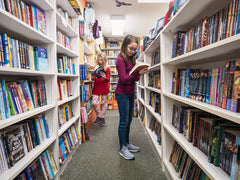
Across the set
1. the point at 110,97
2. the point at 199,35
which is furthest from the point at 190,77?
the point at 110,97

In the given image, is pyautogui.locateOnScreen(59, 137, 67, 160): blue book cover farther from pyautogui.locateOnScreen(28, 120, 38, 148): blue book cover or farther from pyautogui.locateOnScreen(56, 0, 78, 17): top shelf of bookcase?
pyautogui.locateOnScreen(56, 0, 78, 17): top shelf of bookcase

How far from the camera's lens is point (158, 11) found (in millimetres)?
2988

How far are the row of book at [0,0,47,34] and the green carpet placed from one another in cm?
141

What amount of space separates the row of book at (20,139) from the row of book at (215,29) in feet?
4.30

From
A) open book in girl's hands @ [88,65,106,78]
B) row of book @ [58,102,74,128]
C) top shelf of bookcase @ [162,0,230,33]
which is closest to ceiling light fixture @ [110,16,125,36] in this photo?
open book in girl's hands @ [88,65,106,78]

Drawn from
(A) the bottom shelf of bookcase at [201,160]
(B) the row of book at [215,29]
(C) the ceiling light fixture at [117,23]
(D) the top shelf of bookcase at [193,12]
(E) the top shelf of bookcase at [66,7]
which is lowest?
(A) the bottom shelf of bookcase at [201,160]

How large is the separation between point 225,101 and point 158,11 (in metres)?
3.14

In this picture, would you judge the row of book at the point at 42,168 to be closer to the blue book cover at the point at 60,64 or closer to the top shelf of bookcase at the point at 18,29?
the blue book cover at the point at 60,64

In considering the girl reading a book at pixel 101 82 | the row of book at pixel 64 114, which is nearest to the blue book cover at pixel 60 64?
the row of book at pixel 64 114

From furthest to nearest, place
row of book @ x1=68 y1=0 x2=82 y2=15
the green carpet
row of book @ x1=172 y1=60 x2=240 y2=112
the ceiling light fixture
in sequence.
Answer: the ceiling light fixture
row of book @ x1=68 y1=0 x2=82 y2=15
the green carpet
row of book @ x1=172 y1=60 x2=240 y2=112

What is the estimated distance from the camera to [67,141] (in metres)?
1.41

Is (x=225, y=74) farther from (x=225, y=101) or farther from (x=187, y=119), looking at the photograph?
(x=187, y=119)

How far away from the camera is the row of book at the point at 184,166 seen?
0.82 m

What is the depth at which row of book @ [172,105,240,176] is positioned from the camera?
22.7 inches
